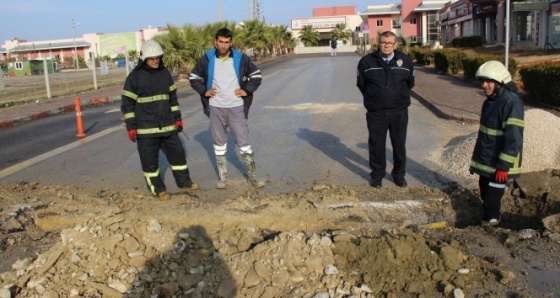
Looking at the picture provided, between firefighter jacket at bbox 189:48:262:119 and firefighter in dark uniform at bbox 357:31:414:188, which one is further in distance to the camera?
firefighter jacket at bbox 189:48:262:119

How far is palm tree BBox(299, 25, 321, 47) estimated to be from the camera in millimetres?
87188

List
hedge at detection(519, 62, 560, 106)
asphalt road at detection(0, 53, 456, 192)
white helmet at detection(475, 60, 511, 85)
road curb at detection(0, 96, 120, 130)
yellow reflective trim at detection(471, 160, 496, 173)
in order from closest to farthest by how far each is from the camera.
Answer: white helmet at detection(475, 60, 511, 85) < yellow reflective trim at detection(471, 160, 496, 173) < asphalt road at detection(0, 53, 456, 192) < hedge at detection(519, 62, 560, 106) < road curb at detection(0, 96, 120, 130)

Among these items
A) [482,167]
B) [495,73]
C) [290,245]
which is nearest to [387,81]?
[495,73]

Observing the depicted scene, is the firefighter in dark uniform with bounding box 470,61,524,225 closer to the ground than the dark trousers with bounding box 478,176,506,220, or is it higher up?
higher up

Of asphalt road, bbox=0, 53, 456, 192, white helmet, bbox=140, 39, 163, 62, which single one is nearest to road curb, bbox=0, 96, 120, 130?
asphalt road, bbox=0, 53, 456, 192

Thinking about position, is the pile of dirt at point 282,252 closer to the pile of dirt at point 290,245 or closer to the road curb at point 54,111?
the pile of dirt at point 290,245

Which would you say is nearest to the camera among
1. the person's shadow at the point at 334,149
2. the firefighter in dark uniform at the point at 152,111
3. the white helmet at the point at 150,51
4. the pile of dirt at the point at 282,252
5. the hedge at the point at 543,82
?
the pile of dirt at the point at 282,252

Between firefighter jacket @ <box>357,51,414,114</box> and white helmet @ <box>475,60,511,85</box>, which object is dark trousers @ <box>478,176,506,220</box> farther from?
firefighter jacket @ <box>357,51,414,114</box>

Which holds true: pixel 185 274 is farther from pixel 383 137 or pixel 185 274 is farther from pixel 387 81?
pixel 387 81

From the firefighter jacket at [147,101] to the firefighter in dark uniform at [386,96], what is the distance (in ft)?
7.25

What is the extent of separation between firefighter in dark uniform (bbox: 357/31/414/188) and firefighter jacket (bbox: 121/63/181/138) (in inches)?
86.9

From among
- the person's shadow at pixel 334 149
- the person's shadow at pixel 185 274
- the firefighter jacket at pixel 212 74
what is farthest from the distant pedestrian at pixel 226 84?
the person's shadow at pixel 185 274

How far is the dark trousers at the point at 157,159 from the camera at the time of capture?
19.8ft

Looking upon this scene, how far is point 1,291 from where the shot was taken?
3.82 metres
